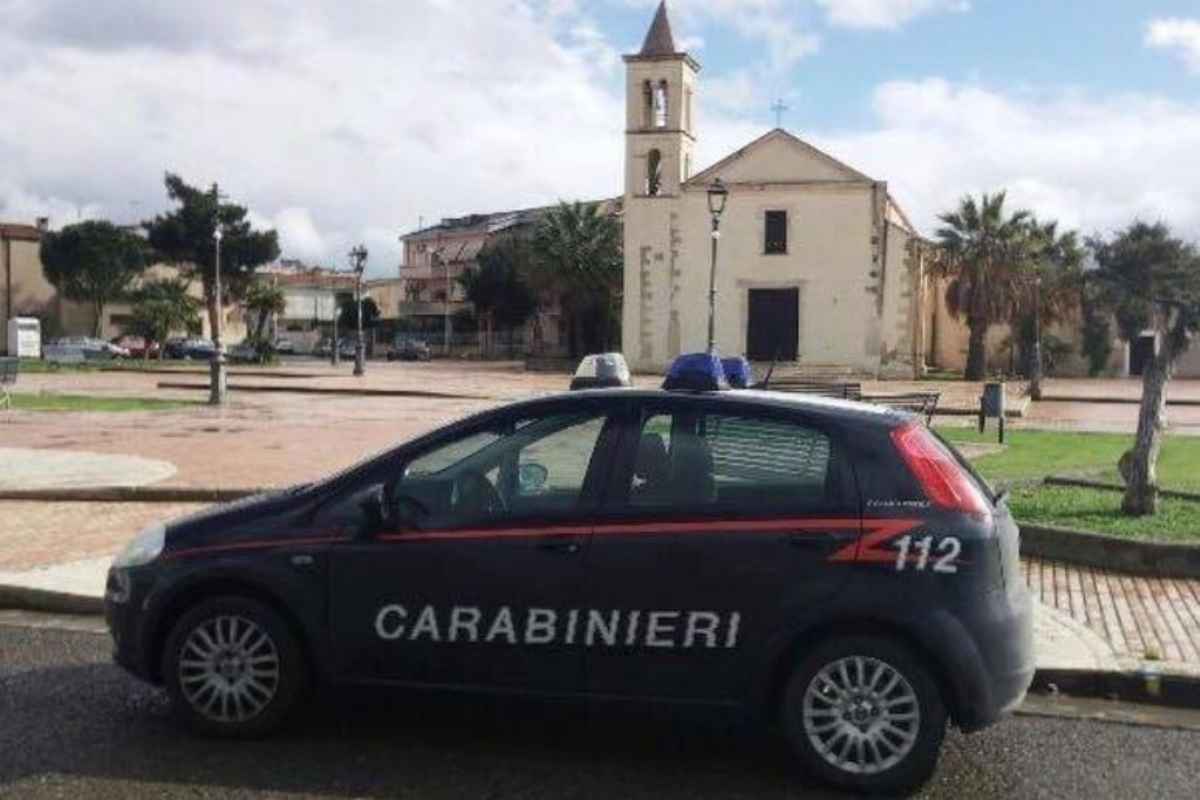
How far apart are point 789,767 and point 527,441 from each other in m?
1.63

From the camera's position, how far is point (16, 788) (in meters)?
4.66

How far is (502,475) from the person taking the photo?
5281mm

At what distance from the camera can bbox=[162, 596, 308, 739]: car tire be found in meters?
5.23

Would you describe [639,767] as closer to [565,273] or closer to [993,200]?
[993,200]

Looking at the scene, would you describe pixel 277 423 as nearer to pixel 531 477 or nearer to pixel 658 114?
pixel 531 477

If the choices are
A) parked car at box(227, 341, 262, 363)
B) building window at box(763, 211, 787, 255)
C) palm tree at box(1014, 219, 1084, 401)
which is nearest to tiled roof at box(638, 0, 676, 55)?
building window at box(763, 211, 787, 255)

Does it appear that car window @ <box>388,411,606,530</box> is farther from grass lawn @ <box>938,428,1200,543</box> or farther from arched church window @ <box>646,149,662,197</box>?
arched church window @ <box>646,149,662,197</box>

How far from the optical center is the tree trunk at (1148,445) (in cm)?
982

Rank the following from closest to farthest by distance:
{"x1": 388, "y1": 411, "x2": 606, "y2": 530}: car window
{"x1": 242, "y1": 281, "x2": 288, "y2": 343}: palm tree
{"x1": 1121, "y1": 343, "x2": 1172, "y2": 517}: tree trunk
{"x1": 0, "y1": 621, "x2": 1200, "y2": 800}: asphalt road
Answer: {"x1": 0, "y1": 621, "x2": 1200, "y2": 800}: asphalt road < {"x1": 388, "y1": 411, "x2": 606, "y2": 530}: car window < {"x1": 1121, "y1": 343, "x2": 1172, "y2": 517}: tree trunk < {"x1": 242, "y1": 281, "x2": 288, "y2": 343}: palm tree

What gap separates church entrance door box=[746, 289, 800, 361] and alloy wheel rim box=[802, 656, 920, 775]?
47.6 meters

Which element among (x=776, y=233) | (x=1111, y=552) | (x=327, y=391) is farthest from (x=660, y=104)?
(x=1111, y=552)

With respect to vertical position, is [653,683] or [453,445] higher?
[453,445]

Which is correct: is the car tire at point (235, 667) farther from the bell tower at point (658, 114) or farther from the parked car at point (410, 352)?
the parked car at point (410, 352)

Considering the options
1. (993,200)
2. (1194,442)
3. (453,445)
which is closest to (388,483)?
(453,445)
